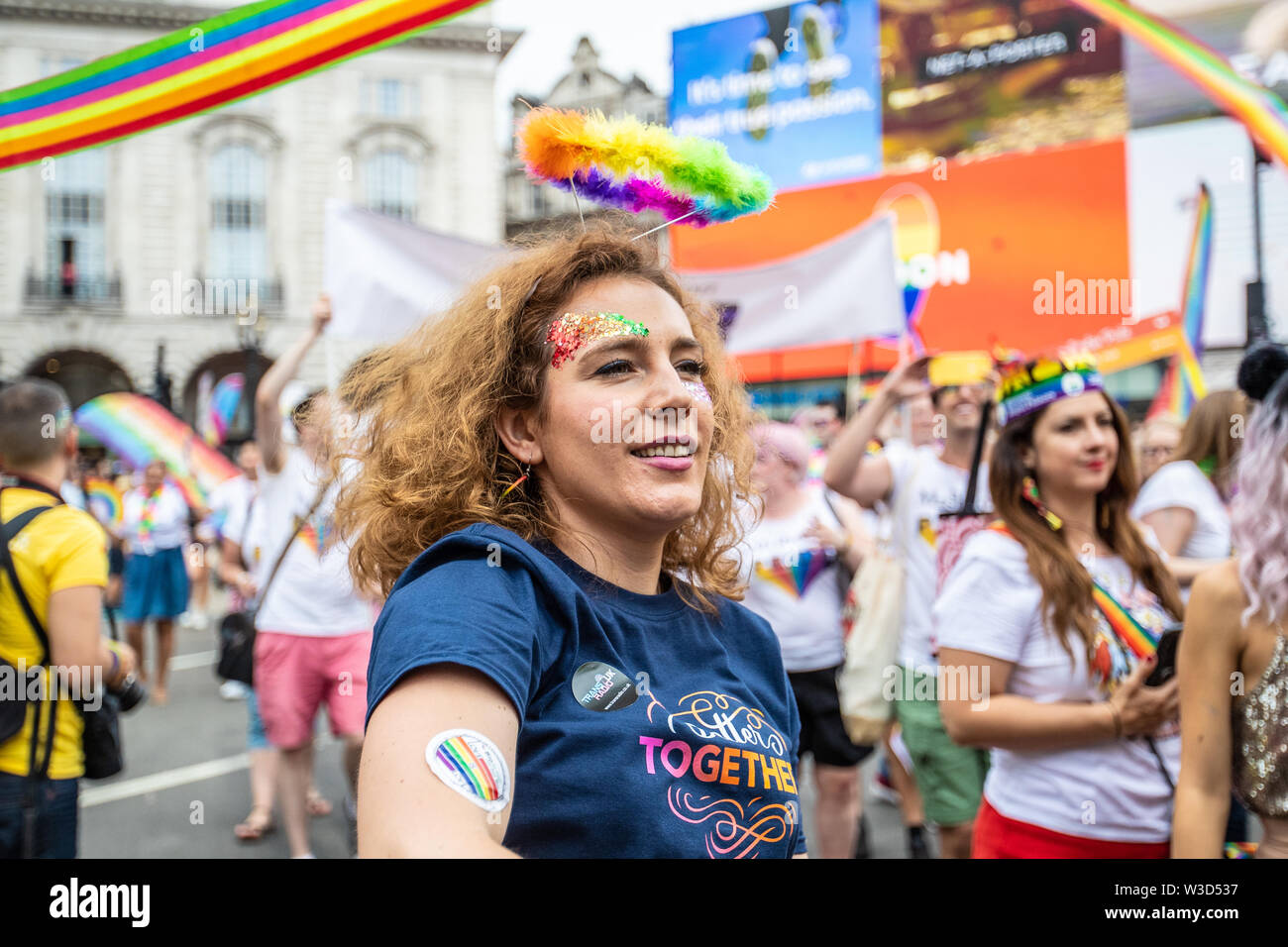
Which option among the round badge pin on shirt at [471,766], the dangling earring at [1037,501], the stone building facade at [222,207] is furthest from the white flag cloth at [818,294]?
the stone building facade at [222,207]

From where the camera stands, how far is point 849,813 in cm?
406

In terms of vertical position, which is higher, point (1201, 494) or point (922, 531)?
point (1201, 494)

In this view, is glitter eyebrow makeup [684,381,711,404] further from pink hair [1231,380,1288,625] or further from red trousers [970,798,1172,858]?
red trousers [970,798,1172,858]

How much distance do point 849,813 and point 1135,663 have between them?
1.99 metres

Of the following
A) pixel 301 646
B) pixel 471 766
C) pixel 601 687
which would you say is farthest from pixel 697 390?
pixel 301 646

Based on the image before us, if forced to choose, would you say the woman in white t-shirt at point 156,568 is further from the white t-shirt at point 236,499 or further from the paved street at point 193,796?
the paved street at point 193,796

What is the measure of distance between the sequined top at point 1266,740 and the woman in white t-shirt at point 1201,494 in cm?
228

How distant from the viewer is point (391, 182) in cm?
3127

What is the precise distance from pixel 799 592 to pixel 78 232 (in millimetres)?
30519

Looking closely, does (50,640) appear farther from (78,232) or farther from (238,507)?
(78,232)

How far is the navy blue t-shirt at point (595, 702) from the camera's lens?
42.4 inches

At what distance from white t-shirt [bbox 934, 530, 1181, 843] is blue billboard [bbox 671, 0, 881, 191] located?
19.1 metres
